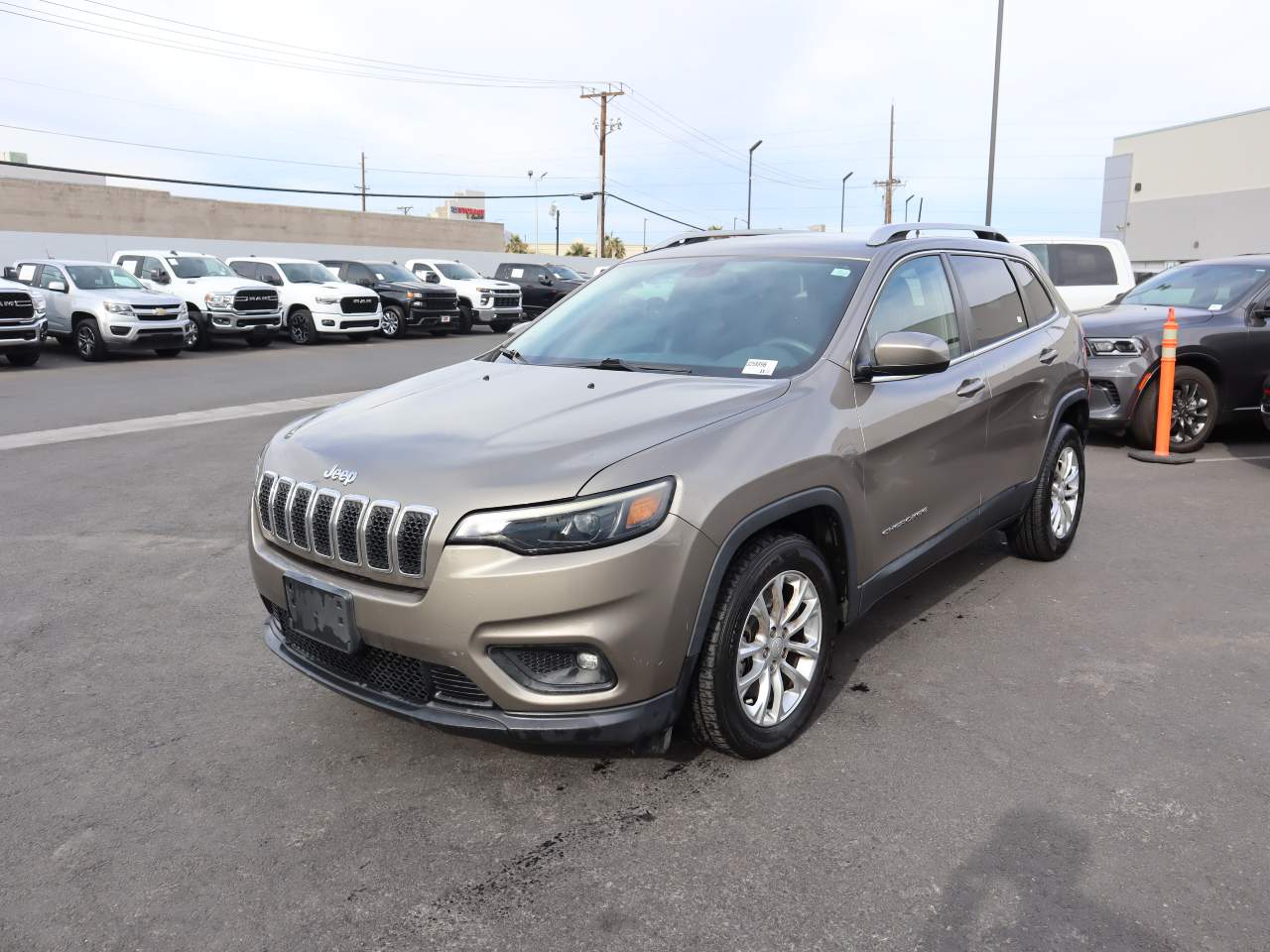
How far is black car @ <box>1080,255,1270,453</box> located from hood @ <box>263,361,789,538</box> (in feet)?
21.1

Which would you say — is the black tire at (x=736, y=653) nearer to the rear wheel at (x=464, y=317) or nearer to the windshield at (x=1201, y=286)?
the windshield at (x=1201, y=286)

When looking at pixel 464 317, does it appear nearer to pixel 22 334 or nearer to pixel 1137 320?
pixel 22 334

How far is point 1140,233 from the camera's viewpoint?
65.9 metres

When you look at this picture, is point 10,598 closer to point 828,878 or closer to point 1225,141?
point 828,878

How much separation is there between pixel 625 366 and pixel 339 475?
1306 millimetres

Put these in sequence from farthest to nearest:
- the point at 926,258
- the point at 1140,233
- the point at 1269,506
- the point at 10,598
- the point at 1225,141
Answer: the point at 1140,233, the point at 1225,141, the point at 1269,506, the point at 10,598, the point at 926,258

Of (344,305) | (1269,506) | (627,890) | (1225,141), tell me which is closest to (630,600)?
(627,890)

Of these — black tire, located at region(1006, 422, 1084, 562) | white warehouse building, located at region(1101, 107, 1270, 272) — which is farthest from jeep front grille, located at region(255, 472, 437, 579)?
white warehouse building, located at region(1101, 107, 1270, 272)

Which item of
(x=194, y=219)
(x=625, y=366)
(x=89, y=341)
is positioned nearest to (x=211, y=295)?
(x=89, y=341)

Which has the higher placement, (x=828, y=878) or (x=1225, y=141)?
(x=1225, y=141)

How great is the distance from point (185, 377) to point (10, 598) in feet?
35.5

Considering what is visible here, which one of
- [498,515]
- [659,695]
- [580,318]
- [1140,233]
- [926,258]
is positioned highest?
[1140,233]

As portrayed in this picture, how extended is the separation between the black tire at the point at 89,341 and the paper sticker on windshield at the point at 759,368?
1682 cm

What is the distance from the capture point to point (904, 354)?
362 centimetres
